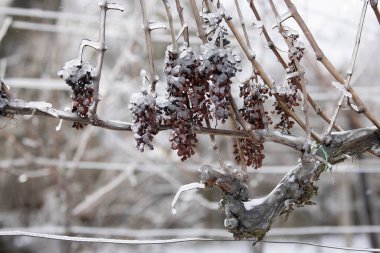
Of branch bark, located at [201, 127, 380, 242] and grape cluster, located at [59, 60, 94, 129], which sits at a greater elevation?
grape cluster, located at [59, 60, 94, 129]

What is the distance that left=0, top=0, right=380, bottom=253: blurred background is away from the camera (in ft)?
11.1

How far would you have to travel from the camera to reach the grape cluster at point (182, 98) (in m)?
0.96

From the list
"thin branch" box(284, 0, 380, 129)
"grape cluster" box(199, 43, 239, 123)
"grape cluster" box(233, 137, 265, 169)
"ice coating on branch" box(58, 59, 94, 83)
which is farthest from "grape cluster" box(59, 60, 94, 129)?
"thin branch" box(284, 0, 380, 129)

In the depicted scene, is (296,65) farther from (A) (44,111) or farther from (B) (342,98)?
(A) (44,111)

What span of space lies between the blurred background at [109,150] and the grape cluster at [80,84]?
78.6 inches

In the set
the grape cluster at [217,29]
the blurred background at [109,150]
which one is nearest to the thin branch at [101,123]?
the grape cluster at [217,29]

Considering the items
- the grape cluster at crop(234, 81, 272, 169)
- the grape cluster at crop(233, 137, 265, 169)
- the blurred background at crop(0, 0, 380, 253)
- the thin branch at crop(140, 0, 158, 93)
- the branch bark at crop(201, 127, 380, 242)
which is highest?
the blurred background at crop(0, 0, 380, 253)

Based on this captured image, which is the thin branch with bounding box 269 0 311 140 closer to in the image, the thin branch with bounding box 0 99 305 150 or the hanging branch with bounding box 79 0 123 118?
the thin branch with bounding box 0 99 305 150

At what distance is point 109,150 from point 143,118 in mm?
5189

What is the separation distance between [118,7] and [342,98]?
49cm

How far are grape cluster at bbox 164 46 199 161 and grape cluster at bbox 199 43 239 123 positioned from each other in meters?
0.02

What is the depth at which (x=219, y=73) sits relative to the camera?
0.95 m

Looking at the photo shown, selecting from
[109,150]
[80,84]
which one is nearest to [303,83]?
[80,84]

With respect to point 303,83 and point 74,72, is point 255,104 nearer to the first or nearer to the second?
point 303,83
